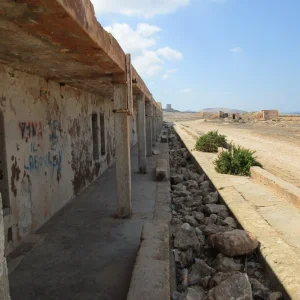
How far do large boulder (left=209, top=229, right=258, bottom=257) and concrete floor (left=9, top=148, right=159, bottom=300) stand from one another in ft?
4.23

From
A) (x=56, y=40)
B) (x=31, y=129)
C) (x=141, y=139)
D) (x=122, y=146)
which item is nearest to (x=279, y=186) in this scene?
(x=122, y=146)

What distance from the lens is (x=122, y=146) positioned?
6082 mm

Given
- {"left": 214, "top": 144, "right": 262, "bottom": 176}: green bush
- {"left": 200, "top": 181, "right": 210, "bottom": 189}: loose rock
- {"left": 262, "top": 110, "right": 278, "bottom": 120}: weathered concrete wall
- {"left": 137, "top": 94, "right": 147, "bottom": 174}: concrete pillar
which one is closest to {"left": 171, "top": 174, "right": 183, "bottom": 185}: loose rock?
{"left": 200, "top": 181, "right": 210, "bottom": 189}: loose rock

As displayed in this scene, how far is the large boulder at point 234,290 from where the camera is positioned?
372 centimetres

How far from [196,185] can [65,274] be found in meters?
6.52

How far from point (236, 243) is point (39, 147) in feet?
12.0

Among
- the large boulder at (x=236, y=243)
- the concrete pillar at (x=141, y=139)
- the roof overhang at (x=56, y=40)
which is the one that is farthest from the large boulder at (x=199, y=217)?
the concrete pillar at (x=141, y=139)

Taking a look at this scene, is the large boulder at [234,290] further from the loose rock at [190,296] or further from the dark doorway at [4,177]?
the dark doorway at [4,177]

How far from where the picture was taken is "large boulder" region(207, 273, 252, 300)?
12.2 feet

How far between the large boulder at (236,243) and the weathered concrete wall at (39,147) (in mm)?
3071

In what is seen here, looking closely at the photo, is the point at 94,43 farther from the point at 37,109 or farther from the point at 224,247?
the point at 224,247

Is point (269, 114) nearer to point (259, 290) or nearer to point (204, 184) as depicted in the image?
point (204, 184)

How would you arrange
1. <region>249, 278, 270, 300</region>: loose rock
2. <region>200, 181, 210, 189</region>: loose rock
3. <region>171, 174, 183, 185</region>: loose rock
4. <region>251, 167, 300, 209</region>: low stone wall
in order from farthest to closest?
1. <region>171, 174, 183, 185</region>: loose rock
2. <region>200, 181, 210, 189</region>: loose rock
3. <region>251, 167, 300, 209</region>: low stone wall
4. <region>249, 278, 270, 300</region>: loose rock

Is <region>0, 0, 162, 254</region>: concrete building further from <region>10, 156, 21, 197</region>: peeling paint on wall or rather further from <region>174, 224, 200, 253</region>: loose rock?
<region>174, 224, 200, 253</region>: loose rock
